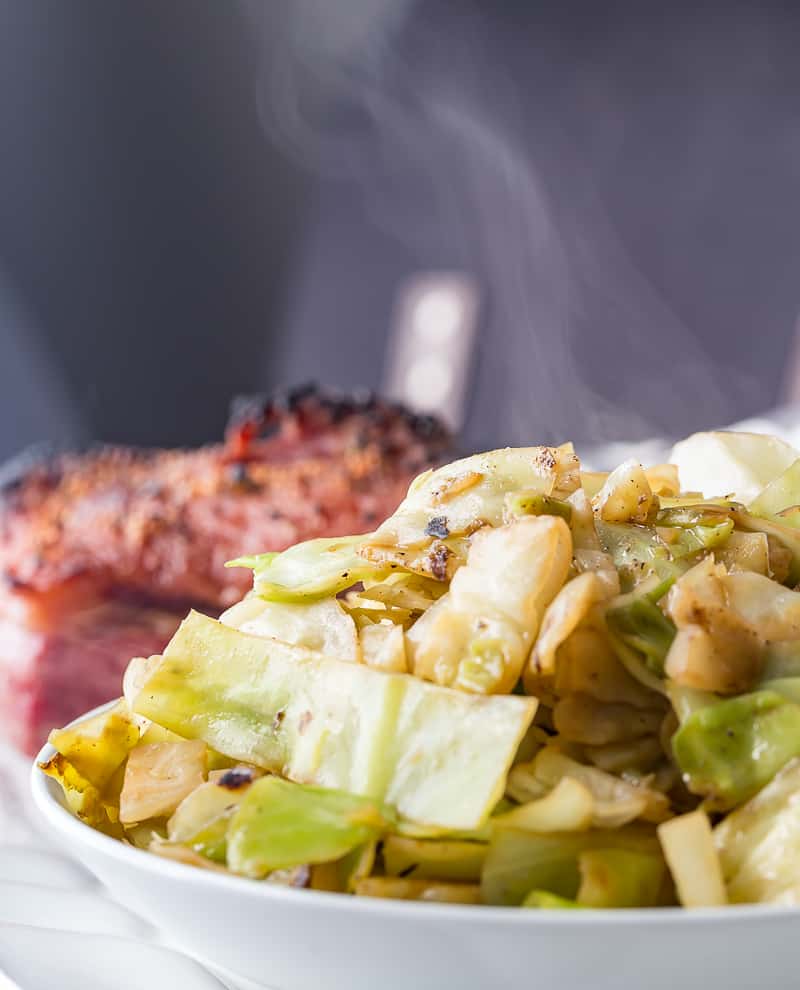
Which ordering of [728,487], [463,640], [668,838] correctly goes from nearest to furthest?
[668,838] < [463,640] < [728,487]

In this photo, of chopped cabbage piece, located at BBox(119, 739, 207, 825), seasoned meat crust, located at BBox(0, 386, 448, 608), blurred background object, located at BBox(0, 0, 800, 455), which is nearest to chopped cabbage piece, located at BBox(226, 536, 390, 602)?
chopped cabbage piece, located at BBox(119, 739, 207, 825)

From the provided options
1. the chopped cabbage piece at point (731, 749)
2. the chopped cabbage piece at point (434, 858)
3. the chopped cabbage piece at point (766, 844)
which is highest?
the chopped cabbage piece at point (731, 749)

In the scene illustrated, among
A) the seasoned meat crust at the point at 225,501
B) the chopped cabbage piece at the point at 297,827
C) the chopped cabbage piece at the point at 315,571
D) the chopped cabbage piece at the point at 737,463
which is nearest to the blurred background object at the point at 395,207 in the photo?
the seasoned meat crust at the point at 225,501

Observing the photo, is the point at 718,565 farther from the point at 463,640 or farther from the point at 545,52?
the point at 545,52

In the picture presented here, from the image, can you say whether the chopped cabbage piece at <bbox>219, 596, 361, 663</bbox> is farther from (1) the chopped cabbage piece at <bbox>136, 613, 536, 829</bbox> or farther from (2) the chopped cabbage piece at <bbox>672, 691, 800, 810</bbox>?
(2) the chopped cabbage piece at <bbox>672, 691, 800, 810</bbox>

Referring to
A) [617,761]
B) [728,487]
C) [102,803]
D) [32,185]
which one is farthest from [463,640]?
[32,185]

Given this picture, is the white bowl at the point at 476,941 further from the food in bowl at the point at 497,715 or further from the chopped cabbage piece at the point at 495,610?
the chopped cabbage piece at the point at 495,610

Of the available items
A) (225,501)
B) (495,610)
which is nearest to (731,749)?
(495,610)
